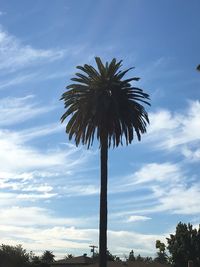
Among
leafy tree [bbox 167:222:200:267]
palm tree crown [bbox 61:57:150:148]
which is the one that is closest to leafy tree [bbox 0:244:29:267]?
leafy tree [bbox 167:222:200:267]

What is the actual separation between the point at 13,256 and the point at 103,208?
50.5 metres

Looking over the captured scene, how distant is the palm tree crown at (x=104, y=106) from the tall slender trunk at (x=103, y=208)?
43.8 inches

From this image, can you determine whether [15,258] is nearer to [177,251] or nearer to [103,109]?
[177,251]

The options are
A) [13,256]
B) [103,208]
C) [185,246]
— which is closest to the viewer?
[103,208]

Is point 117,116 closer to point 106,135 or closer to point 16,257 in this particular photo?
point 106,135

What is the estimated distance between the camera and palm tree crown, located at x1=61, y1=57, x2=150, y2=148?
42594 millimetres

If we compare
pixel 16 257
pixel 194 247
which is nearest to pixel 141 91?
pixel 194 247

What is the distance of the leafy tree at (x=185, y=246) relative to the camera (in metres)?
81.0

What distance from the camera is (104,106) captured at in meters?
42.2

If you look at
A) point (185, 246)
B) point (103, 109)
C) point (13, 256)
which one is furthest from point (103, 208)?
point (13, 256)

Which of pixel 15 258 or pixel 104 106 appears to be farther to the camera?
pixel 15 258

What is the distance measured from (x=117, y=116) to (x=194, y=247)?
44.3 metres

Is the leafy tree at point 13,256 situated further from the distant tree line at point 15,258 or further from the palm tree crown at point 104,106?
the palm tree crown at point 104,106

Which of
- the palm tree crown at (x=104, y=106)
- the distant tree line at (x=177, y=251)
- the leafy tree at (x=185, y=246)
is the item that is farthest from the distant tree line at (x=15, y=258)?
the palm tree crown at (x=104, y=106)
